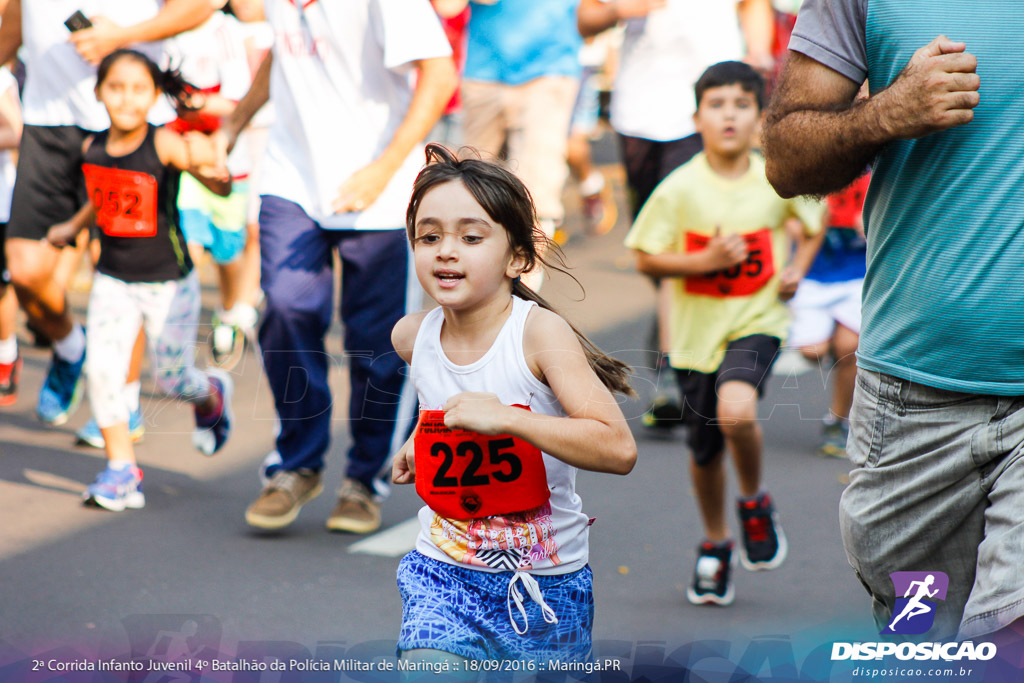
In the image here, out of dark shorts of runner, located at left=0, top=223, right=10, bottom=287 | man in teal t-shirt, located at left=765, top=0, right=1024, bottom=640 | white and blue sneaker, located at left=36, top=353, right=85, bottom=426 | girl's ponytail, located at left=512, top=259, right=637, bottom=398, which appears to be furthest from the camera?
dark shorts of runner, located at left=0, top=223, right=10, bottom=287

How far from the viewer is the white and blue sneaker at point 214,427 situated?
18.1 ft

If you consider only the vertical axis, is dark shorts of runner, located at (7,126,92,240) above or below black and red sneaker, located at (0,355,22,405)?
above

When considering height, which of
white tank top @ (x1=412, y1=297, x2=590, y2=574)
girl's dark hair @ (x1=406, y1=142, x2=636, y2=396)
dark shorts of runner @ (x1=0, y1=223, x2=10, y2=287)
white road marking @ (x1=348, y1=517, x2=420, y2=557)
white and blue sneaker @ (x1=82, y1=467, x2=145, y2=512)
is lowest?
white road marking @ (x1=348, y1=517, x2=420, y2=557)

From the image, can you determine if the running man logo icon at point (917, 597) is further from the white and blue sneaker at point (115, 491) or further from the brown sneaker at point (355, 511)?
the white and blue sneaker at point (115, 491)

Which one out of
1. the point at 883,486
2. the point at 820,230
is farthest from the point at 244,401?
the point at 883,486

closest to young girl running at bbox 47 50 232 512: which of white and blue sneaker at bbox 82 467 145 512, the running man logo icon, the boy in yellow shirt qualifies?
white and blue sneaker at bbox 82 467 145 512

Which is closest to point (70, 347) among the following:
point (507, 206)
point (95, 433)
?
point (95, 433)

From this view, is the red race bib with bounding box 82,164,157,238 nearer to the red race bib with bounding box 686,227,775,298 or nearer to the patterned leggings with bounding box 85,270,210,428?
the patterned leggings with bounding box 85,270,210,428

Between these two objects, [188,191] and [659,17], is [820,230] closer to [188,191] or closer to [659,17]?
[659,17]

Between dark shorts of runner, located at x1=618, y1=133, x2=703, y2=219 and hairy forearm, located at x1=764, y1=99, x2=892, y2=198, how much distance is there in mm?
3626

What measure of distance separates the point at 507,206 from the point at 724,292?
1945mm

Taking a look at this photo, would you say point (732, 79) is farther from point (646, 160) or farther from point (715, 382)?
point (646, 160)

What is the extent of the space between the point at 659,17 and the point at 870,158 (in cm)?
415

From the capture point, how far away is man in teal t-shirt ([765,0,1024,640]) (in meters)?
2.43
